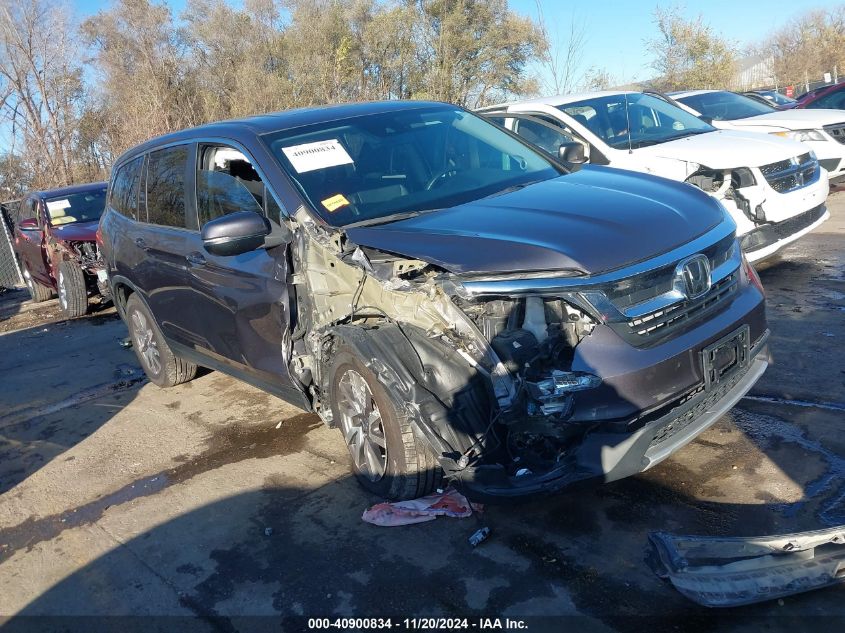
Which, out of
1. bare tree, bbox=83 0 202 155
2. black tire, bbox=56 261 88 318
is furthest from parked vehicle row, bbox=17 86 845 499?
bare tree, bbox=83 0 202 155

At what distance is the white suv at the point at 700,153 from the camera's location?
6.29m

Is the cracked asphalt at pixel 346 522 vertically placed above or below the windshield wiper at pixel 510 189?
below

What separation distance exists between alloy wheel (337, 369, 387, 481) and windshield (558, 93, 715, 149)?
15.2 feet

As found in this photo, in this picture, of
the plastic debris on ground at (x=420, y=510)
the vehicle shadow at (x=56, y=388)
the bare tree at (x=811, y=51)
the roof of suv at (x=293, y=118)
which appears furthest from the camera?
the bare tree at (x=811, y=51)

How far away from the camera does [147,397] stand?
6.19 m

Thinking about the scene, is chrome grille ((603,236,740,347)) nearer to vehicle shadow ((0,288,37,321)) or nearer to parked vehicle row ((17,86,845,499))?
parked vehicle row ((17,86,845,499))

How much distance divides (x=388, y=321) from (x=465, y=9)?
28.0 metres

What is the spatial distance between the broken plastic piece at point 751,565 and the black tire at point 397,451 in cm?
110

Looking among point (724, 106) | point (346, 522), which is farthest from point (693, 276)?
point (724, 106)

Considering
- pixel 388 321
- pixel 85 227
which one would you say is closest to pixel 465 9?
pixel 85 227

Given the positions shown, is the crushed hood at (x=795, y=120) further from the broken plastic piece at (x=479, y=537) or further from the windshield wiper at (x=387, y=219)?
the broken plastic piece at (x=479, y=537)

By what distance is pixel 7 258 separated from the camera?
50.4ft

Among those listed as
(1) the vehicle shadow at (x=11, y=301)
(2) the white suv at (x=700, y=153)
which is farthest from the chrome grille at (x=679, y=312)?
(1) the vehicle shadow at (x=11, y=301)

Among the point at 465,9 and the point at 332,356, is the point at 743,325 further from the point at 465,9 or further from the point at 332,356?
the point at 465,9
